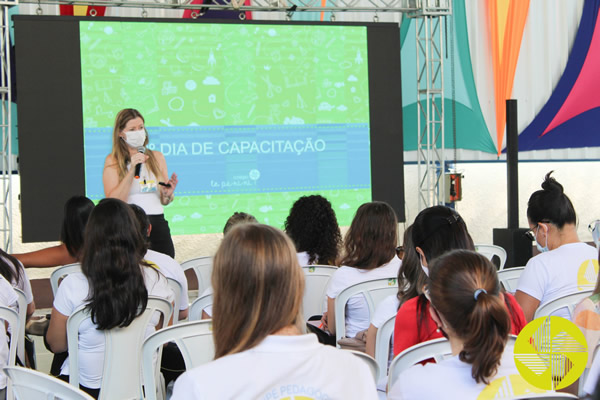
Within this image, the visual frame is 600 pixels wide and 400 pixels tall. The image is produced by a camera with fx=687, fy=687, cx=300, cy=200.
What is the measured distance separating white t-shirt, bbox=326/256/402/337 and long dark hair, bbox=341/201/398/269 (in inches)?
1.9

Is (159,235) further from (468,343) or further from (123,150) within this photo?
(468,343)

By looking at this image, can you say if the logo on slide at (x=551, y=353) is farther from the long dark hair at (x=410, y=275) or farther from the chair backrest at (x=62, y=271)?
the chair backrest at (x=62, y=271)

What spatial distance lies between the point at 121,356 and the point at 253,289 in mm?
1451

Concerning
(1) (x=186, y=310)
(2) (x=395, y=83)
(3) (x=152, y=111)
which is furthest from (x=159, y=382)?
(2) (x=395, y=83)

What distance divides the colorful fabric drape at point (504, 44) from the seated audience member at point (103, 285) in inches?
285

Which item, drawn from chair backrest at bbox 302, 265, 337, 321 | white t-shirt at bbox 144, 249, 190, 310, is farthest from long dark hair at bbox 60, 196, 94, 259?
chair backrest at bbox 302, 265, 337, 321

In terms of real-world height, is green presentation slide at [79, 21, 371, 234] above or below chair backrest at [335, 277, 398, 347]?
above

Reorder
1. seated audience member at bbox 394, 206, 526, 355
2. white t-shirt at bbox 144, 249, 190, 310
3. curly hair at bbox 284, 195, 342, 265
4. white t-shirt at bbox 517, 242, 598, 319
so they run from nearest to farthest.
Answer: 1. seated audience member at bbox 394, 206, 526, 355
2. white t-shirt at bbox 517, 242, 598, 319
3. white t-shirt at bbox 144, 249, 190, 310
4. curly hair at bbox 284, 195, 342, 265

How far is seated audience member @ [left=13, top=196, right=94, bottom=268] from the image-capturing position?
327 cm

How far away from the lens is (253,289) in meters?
1.34

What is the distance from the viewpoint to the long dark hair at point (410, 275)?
2236 mm

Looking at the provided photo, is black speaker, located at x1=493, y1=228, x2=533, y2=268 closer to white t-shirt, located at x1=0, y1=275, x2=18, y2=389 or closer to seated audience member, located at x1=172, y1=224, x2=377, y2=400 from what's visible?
white t-shirt, located at x1=0, y1=275, x2=18, y2=389

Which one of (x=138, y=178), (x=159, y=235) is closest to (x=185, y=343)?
(x=159, y=235)

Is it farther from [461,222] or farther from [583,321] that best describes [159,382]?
Answer: [583,321]
